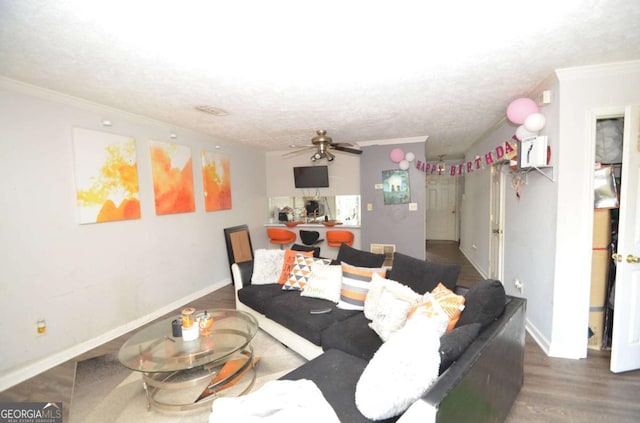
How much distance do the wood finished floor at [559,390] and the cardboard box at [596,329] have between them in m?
0.08

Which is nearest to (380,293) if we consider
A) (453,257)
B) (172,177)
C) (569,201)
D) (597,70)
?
(569,201)

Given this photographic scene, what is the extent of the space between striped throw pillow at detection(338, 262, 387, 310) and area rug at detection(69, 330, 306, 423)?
0.67m

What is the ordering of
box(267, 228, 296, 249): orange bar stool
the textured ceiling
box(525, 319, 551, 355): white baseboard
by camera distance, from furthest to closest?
box(267, 228, 296, 249): orange bar stool → box(525, 319, 551, 355): white baseboard → the textured ceiling

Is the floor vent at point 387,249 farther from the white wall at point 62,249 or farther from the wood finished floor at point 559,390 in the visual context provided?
the white wall at point 62,249

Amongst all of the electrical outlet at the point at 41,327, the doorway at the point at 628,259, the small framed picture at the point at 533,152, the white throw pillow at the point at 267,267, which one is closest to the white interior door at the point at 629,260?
the doorway at the point at 628,259

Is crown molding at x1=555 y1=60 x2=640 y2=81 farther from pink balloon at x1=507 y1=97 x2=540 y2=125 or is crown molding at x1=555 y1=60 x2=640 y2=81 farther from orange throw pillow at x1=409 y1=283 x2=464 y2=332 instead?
orange throw pillow at x1=409 y1=283 x2=464 y2=332

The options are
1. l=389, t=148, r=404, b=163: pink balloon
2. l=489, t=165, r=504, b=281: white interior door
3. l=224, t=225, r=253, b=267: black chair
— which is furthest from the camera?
l=224, t=225, r=253, b=267: black chair

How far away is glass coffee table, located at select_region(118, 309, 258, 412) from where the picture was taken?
1.95 m

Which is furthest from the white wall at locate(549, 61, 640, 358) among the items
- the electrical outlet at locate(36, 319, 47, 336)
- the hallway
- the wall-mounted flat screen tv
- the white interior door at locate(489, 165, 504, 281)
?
the electrical outlet at locate(36, 319, 47, 336)

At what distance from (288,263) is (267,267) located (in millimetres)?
269

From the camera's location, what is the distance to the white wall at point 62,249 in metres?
2.31

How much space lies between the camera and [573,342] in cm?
239

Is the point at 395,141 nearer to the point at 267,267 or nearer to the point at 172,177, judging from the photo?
the point at 267,267

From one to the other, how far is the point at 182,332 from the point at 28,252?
159 centimetres
